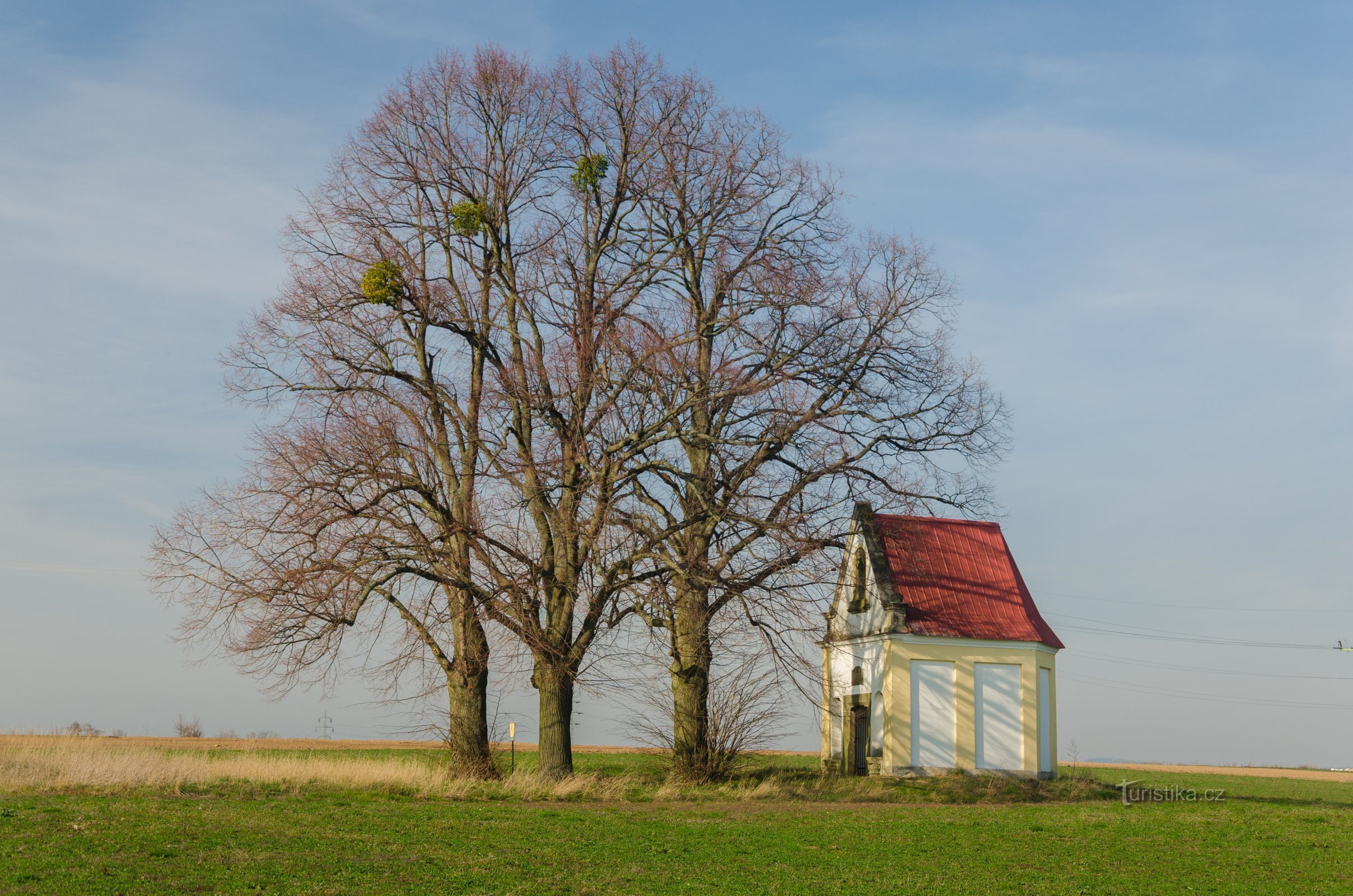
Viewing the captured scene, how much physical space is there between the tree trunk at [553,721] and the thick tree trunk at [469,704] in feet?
3.94

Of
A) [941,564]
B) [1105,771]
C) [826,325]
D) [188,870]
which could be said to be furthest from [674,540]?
[1105,771]

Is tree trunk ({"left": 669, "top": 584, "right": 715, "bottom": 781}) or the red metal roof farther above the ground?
the red metal roof

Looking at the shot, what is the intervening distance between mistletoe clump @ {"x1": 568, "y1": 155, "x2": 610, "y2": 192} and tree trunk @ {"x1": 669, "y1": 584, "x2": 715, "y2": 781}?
10230 millimetres

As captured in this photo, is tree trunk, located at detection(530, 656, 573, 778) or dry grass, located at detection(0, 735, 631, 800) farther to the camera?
tree trunk, located at detection(530, 656, 573, 778)

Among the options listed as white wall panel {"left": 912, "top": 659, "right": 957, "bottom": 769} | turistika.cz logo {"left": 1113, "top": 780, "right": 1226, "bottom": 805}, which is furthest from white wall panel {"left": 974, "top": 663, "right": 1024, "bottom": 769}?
turistika.cz logo {"left": 1113, "top": 780, "right": 1226, "bottom": 805}

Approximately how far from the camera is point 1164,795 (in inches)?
1210

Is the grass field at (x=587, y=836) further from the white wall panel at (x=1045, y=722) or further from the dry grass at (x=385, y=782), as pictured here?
the white wall panel at (x=1045, y=722)

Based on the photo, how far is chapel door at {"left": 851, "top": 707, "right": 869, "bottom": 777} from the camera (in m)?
33.7

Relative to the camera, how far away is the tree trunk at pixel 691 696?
2619cm

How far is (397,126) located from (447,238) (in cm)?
291

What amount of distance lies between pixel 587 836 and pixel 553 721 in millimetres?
7632

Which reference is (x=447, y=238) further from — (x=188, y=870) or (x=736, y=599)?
(x=188, y=870)

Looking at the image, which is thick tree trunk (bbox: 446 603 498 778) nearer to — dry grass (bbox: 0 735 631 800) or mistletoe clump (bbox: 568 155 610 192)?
dry grass (bbox: 0 735 631 800)

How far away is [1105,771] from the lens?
48906 mm
